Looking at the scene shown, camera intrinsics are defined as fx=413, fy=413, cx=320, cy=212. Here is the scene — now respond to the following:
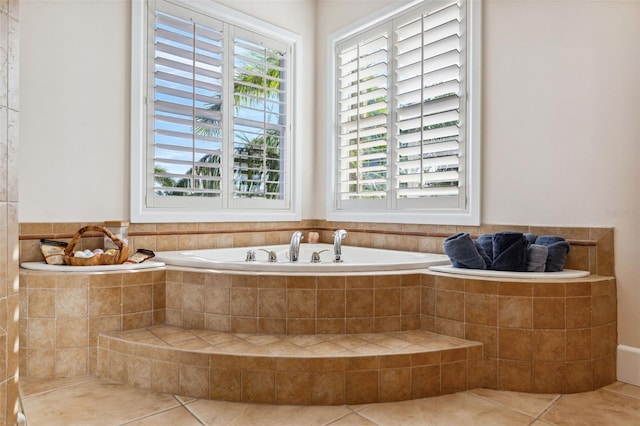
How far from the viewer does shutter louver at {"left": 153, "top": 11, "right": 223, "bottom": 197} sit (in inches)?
120

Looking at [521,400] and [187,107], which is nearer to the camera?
[521,400]

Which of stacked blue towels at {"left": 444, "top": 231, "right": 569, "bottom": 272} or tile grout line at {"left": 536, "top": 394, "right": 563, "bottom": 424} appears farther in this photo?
stacked blue towels at {"left": 444, "top": 231, "right": 569, "bottom": 272}

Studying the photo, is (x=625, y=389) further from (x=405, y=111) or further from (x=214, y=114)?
(x=214, y=114)

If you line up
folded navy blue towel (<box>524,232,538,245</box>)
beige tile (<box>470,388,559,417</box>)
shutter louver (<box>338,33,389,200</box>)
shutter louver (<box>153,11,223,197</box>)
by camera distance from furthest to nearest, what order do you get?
shutter louver (<box>338,33,389,200</box>) < shutter louver (<box>153,11,223,197</box>) < folded navy blue towel (<box>524,232,538,245</box>) < beige tile (<box>470,388,559,417</box>)

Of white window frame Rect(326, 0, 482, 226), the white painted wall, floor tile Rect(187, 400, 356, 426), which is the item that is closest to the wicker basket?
the white painted wall

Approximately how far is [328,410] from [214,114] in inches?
95.0

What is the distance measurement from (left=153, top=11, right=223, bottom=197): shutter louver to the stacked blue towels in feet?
6.43

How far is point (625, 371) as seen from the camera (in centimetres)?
210

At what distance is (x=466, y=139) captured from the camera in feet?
9.35

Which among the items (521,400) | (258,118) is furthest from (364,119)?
(521,400)

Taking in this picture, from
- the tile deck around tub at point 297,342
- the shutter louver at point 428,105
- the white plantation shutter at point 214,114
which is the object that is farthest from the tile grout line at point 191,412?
the shutter louver at point 428,105

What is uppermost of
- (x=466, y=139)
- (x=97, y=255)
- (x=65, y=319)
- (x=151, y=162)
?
(x=466, y=139)

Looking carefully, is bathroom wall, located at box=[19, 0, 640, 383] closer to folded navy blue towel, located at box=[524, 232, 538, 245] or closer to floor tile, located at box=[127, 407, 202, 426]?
folded navy blue towel, located at box=[524, 232, 538, 245]

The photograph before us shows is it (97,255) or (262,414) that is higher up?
(97,255)
